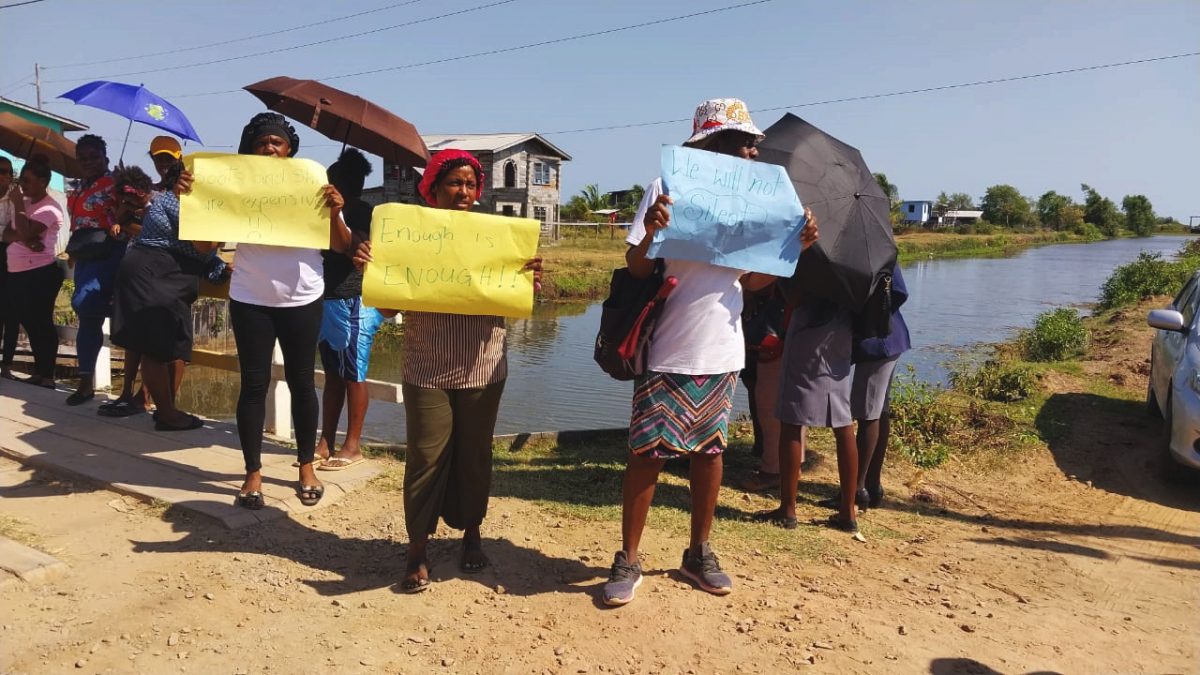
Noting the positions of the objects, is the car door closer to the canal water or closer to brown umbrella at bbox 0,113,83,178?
the canal water

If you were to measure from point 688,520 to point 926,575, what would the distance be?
3.97ft

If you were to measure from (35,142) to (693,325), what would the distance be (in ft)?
20.6

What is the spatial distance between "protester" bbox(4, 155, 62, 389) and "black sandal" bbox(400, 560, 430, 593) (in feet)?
15.7

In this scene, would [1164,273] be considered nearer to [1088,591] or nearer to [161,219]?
[1088,591]

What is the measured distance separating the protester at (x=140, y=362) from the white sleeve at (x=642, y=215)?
3297 millimetres

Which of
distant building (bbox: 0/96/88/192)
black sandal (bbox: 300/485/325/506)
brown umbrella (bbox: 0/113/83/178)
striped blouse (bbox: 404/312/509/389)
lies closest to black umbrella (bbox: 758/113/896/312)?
striped blouse (bbox: 404/312/509/389)

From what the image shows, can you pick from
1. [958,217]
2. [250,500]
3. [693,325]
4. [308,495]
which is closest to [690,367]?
[693,325]

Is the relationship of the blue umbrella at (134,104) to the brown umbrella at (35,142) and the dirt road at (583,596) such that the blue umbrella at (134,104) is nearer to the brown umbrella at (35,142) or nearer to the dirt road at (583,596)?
the brown umbrella at (35,142)

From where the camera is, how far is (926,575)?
382 cm

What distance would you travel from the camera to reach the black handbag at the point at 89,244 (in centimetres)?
568

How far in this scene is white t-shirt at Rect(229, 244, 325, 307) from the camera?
389 centimetres

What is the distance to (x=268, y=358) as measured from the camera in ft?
13.3

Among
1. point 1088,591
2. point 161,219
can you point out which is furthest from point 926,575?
point 161,219

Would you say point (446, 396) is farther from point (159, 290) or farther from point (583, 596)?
point (159, 290)
